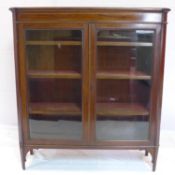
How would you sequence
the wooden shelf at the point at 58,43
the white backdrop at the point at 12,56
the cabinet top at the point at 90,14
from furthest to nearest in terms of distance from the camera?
the white backdrop at the point at 12,56, the wooden shelf at the point at 58,43, the cabinet top at the point at 90,14

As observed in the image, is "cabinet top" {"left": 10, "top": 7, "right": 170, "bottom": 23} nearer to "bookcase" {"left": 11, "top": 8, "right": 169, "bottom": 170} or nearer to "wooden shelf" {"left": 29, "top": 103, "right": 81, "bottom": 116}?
"bookcase" {"left": 11, "top": 8, "right": 169, "bottom": 170}

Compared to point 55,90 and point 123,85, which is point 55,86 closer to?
point 55,90

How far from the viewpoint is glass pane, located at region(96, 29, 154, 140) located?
1.88 m

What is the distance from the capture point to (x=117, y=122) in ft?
6.64

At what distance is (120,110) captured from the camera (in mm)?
2010

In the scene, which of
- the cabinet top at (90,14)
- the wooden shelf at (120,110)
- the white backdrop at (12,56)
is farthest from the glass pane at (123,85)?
the white backdrop at (12,56)

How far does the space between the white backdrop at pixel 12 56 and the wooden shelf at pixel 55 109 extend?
81 centimetres

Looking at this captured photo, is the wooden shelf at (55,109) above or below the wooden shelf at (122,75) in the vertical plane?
below

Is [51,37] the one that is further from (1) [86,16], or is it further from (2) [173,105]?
(2) [173,105]

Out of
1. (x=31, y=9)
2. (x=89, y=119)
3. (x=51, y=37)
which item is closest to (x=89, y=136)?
(x=89, y=119)

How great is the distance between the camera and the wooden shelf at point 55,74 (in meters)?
1.93

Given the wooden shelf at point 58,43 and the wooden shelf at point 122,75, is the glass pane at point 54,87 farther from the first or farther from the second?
the wooden shelf at point 122,75

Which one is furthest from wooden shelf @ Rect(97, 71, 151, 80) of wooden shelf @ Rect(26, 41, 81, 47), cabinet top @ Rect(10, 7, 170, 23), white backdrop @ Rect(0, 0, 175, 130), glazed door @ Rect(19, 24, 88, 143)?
white backdrop @ Rect(0, 0, 175, 130)

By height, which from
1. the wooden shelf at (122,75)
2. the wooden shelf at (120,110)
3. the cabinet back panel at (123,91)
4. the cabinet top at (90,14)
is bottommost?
the wooden shelf at (120,110)
